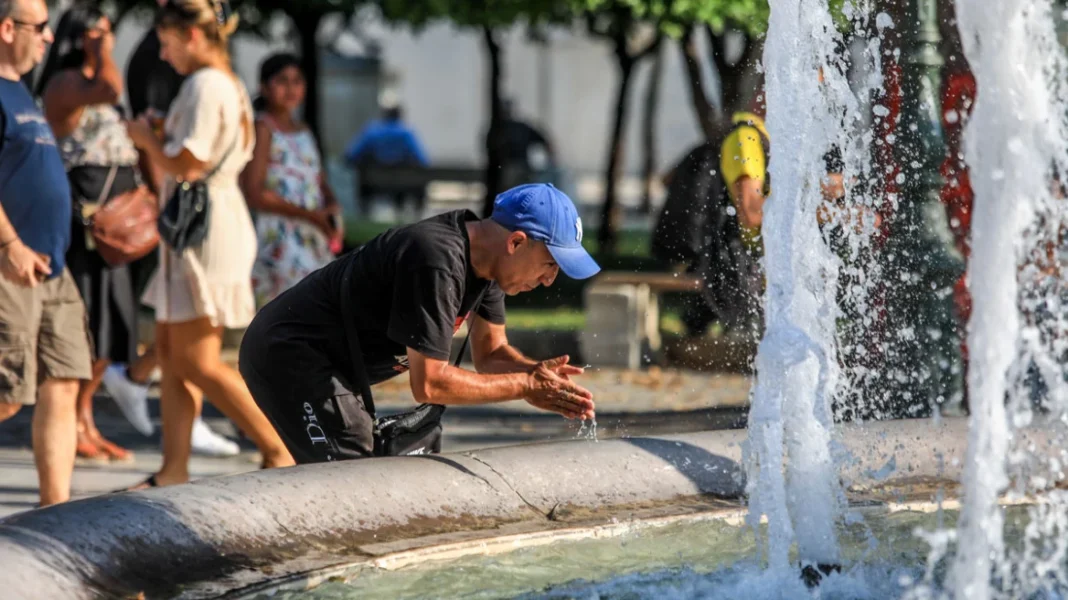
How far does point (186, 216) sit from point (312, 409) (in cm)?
170

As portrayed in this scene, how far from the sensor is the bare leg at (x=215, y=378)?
564cm

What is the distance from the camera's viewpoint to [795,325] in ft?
15.2

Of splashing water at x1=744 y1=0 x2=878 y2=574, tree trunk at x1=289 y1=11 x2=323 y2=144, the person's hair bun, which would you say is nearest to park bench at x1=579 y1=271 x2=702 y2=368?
the person's hair bun

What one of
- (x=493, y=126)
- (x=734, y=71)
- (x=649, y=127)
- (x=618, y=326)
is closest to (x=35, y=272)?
(x=618, y=326)

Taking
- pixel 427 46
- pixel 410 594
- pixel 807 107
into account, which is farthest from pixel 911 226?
pixel 427 46

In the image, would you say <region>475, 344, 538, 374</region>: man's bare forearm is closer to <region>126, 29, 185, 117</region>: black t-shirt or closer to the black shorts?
the black shorts

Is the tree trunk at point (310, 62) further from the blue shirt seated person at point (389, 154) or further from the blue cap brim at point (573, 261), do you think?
the blue cap brim at point (573, 261)

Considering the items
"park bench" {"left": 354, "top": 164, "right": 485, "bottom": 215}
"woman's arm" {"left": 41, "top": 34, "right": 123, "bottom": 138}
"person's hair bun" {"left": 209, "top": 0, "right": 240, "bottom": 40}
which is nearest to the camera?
"person's hair bun" {"left": 209, "top": 0, "right": 240, "bottom": 40}

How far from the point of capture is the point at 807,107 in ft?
15.7

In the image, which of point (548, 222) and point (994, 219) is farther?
point (548, 222)

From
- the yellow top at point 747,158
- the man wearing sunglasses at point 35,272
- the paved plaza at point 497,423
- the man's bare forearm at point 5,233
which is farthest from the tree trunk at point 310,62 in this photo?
the man's bare forearm at point 5,233

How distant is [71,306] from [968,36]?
2803 millimetres

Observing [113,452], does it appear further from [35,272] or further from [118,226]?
[35,272]

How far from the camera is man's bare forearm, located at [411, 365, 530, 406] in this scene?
155 inches
